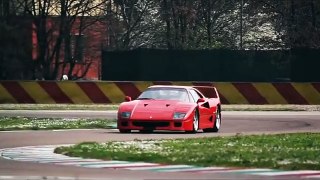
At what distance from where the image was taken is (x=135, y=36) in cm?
5488

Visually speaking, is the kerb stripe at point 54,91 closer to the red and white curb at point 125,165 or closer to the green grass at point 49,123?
the green grass at point 49,123

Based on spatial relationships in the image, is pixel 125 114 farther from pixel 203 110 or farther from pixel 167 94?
pixel 203 110

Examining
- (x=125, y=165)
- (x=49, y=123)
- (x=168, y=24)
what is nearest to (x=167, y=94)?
(x=49, y=123)

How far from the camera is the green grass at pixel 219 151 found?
651 inches

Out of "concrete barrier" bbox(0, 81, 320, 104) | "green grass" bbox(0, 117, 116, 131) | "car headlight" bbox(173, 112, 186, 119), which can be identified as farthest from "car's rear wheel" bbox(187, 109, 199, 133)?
"concrete barrier" bbox(0, 81, 320, 104)

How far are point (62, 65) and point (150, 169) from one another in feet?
111

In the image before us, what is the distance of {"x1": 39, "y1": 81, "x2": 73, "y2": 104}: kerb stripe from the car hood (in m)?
14.1

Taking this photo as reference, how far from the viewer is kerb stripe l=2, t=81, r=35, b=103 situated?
1569 inches

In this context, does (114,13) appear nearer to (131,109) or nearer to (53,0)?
(53,0)

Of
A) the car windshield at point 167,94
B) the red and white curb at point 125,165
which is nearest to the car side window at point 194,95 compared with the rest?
the car windshield at point 167,94

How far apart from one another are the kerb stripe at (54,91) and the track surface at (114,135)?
3762 millimetres

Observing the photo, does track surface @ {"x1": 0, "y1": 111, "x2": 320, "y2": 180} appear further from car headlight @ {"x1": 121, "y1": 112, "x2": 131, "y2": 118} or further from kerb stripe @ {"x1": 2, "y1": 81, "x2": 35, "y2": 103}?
kerb stripe @ {"x1": 2, "y1": 81, "x2": 35, "y2": 103}

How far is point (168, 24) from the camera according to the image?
177 ft

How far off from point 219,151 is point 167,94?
853 cm
